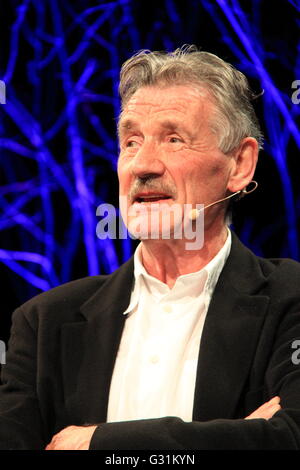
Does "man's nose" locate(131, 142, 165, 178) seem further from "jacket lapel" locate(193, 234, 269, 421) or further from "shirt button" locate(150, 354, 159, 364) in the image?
"shirt button" locate(150, 354, 159, 364)

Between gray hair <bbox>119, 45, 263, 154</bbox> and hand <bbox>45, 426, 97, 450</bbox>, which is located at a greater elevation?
gray hair <bbox>119, 45, 263, 154</bbox>

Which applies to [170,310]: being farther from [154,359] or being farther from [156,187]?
[156,187]

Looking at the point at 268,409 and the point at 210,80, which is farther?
the point at 210,80

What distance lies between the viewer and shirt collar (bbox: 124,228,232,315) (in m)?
2.25

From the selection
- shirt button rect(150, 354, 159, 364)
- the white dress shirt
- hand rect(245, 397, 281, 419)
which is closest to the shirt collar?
the white dress shirt

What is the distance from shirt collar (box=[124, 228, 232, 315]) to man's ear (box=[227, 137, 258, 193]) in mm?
213

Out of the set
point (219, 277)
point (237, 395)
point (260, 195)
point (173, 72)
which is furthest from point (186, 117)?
point (260, 195)

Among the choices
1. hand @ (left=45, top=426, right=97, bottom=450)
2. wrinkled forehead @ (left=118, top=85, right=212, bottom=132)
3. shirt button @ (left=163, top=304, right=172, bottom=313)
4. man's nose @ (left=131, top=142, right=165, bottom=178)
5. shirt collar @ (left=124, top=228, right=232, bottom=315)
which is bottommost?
hand @ (left=45, top=426, right=97, bottom=450)

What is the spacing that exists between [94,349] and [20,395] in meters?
0.25

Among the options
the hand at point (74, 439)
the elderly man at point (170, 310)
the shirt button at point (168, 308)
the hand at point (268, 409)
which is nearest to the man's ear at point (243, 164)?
the elderly man at point (170, 310)

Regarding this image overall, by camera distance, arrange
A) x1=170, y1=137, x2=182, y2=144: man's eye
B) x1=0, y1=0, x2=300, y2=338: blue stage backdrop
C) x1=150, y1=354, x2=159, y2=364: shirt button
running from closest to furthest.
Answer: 1. x1=150, y1=354, x2=159, y2=364: shirt button
2. x1=170, y1=137, x2=182, y2=144: man's eye
3. x1=0, y1=0, x2=300, y2=338: blue stage backdrop

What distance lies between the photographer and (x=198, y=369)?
2.06m

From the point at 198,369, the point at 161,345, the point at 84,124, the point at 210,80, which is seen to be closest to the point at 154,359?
the point at 161,345

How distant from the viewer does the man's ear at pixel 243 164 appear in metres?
2.39
